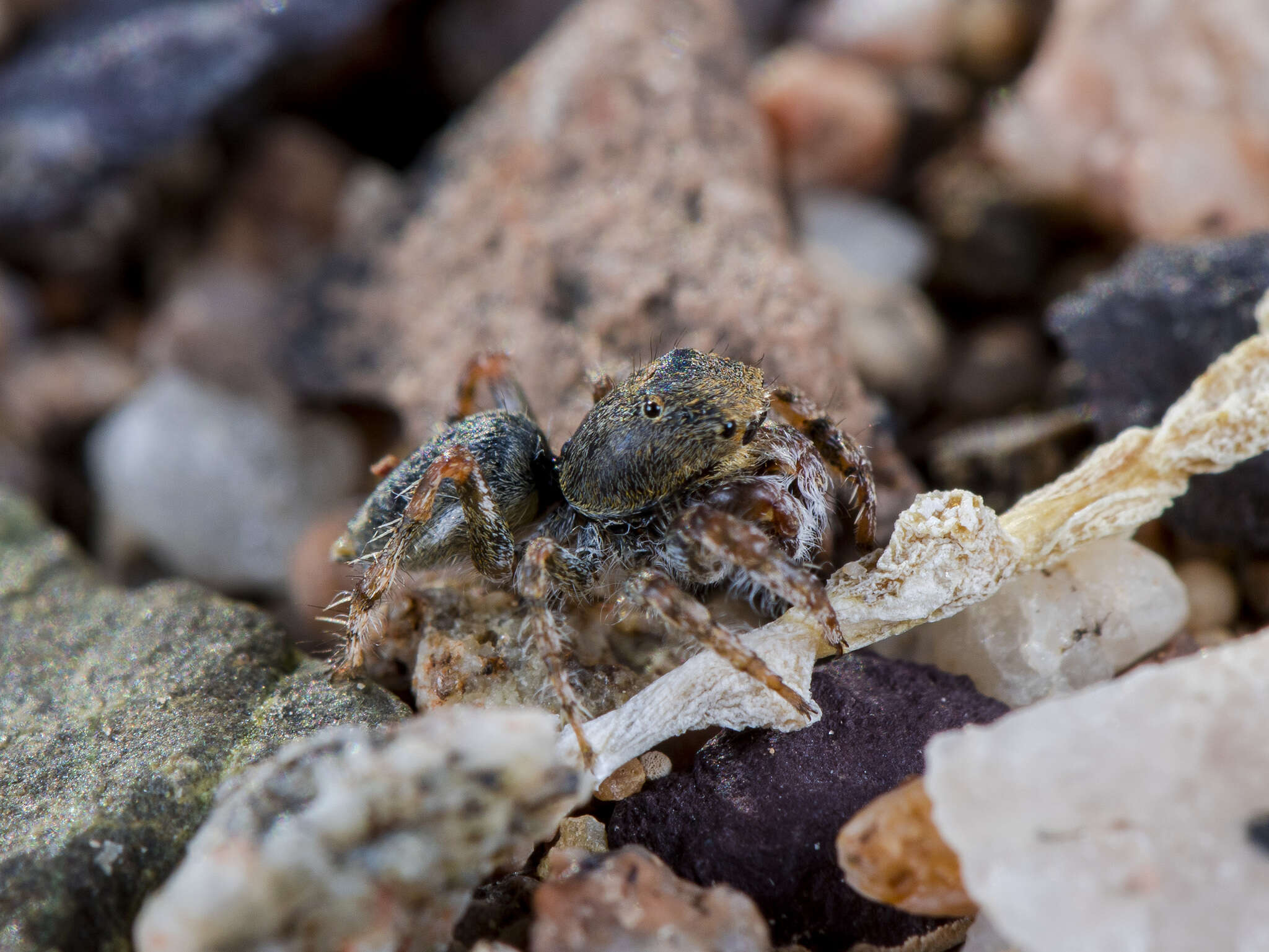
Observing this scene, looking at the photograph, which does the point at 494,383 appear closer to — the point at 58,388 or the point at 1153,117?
the point at 58,388

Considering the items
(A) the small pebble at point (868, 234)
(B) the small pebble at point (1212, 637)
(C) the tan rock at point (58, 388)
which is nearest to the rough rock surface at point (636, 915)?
(B) the small pebble at point (1212, 637)

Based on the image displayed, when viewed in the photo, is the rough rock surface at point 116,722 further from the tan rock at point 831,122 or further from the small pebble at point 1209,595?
the tan rock at point 831,122

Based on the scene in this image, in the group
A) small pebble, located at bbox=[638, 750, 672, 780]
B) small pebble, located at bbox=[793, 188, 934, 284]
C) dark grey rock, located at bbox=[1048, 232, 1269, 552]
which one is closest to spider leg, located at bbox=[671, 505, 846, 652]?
small pebble, located at bbox=[638, 750, 672, 780]

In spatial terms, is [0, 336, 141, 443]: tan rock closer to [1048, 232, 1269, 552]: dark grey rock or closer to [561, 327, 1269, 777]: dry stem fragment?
[561, 327, 1269, 777]: dry stem fragment

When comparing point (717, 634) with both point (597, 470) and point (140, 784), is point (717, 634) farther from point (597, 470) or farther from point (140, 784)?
point (140, 784)

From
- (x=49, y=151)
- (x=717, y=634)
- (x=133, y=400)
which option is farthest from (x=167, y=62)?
(x=717, y=634)

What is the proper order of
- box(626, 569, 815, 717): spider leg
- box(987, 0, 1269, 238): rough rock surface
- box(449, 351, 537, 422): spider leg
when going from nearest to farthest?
box(626, 569, 815, 717): spider leg
box(449, 351, 537, 422): spider leg
box(987, 0, 1269, 238): rough rock surface
